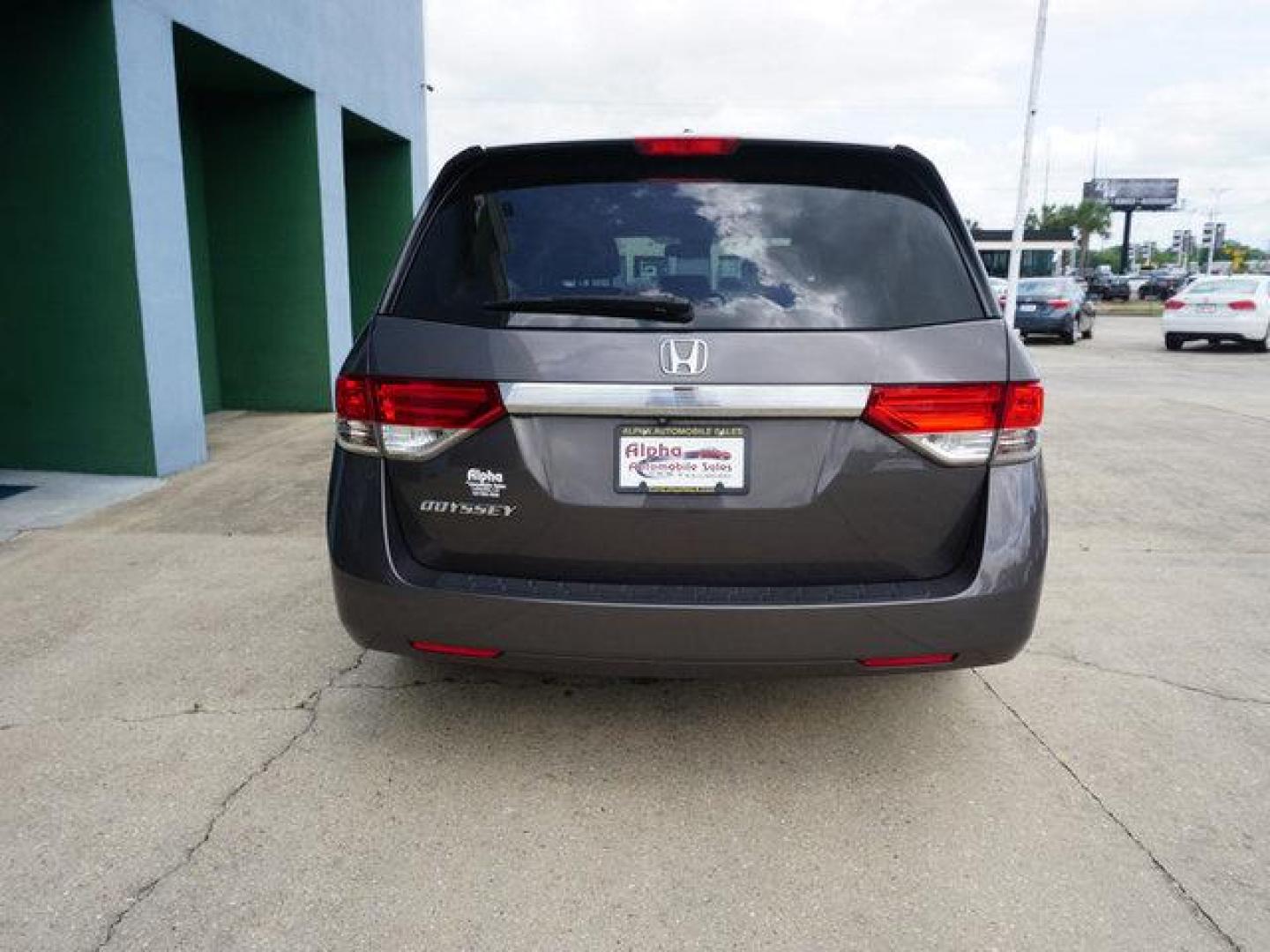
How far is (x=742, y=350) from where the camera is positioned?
93.2 inches

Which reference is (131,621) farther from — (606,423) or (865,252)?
(865,252)

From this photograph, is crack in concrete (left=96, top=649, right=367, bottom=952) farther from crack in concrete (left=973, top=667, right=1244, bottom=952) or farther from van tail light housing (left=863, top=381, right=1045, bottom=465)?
crack in concrete (left=973, top=667, right=1244, bottom=952)

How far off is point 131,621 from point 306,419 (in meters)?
5.82

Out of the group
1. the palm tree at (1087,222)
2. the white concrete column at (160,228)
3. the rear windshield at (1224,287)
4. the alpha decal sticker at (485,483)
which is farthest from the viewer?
the palm tree at (1087,222)

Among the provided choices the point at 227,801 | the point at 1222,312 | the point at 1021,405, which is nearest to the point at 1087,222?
the point at 1222,312

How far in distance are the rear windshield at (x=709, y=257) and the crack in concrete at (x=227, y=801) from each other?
144 centimetres

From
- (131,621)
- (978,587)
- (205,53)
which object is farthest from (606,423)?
(205,53)

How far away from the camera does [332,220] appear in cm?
985

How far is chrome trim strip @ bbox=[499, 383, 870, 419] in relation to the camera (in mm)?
2342

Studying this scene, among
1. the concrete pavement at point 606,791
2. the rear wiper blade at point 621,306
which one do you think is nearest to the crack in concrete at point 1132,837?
the concrete pavement at point 606,791

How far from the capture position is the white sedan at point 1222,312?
18312mm

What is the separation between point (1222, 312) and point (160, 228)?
18880mm

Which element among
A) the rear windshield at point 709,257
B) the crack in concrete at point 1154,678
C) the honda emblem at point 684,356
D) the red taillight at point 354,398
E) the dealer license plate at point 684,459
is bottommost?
the crack in concrete at point 1154,678

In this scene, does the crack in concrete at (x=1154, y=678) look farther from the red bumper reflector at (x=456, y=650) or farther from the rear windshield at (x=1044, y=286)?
the rear windshield at (x=1044, y=286)
